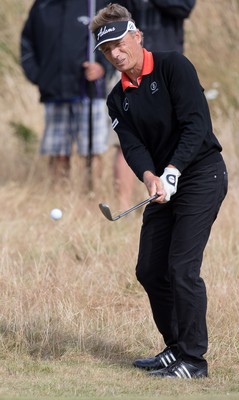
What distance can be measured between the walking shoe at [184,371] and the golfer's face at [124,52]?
65.8 inches

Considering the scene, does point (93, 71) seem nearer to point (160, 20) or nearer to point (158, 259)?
point (160, 20)

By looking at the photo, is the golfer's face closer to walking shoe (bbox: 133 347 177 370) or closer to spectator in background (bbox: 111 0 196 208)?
walking shoe (bbox: 133 347 177 370)

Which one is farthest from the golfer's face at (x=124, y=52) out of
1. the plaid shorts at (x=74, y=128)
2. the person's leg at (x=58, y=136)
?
the person's leg at (x=58, y=136)

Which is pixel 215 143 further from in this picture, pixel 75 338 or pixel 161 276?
pixel 75 338

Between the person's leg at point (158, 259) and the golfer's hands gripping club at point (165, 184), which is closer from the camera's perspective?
the golfer's hands gripping club at point (165, 184)

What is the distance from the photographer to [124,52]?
6.12 meters

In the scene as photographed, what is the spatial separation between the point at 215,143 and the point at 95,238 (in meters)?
3.00

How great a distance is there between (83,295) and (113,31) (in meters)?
2.41

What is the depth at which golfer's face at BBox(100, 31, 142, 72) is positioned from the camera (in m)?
6.10

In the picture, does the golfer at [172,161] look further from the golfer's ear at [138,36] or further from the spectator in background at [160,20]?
the spectator in background at [160,20]

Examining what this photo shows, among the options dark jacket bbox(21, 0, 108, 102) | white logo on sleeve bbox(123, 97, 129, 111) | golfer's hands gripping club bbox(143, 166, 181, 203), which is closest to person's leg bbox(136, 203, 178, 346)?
golfer's hands gripping club bbox(143, 166, 181, 203)

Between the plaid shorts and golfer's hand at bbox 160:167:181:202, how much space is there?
489 centimetres

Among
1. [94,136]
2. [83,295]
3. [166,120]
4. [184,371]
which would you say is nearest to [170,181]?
[166,120]

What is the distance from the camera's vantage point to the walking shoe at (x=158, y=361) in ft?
21.2
